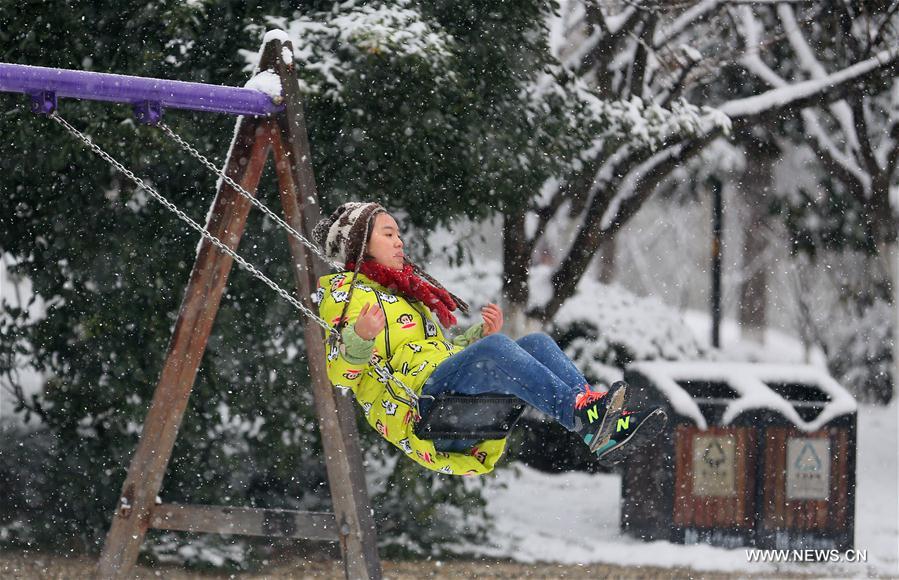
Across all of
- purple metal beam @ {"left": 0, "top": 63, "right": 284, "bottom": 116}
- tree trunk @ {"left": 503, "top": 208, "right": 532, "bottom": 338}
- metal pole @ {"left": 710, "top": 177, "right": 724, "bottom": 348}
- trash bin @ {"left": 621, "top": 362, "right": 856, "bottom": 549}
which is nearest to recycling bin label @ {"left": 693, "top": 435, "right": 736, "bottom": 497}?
trash bin @ {"left": 621, "top": 362, "right": 856, "bottom": 549}

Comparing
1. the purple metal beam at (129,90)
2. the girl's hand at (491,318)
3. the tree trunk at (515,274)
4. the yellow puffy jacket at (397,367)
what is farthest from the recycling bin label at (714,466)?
the purple metal beam at (129,90)

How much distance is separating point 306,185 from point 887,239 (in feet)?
23.1

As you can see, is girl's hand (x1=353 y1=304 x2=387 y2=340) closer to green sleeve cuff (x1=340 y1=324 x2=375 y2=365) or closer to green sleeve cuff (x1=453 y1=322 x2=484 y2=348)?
green sleeve cuff (x1=340 y1=324 x2=375 y2=365)

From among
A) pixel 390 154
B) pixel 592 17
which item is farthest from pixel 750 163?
pixel 390 154

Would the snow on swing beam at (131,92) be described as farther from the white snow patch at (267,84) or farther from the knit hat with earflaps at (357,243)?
the knit hat with earflaps at (357,243)

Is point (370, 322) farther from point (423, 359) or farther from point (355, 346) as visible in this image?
point (423, 359)

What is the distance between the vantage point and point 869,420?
13.5 metres

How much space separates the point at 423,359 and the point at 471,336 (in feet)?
1.51

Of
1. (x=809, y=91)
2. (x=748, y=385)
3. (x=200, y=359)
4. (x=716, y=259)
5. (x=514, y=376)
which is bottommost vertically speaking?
(x=514, y=376)


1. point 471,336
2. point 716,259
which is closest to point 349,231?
point 471,336

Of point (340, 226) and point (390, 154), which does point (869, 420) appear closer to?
point (390, 154)

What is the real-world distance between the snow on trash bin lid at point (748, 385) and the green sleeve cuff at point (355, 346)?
406 centimetres

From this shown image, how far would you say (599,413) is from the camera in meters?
4.02

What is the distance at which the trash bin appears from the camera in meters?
7.94
